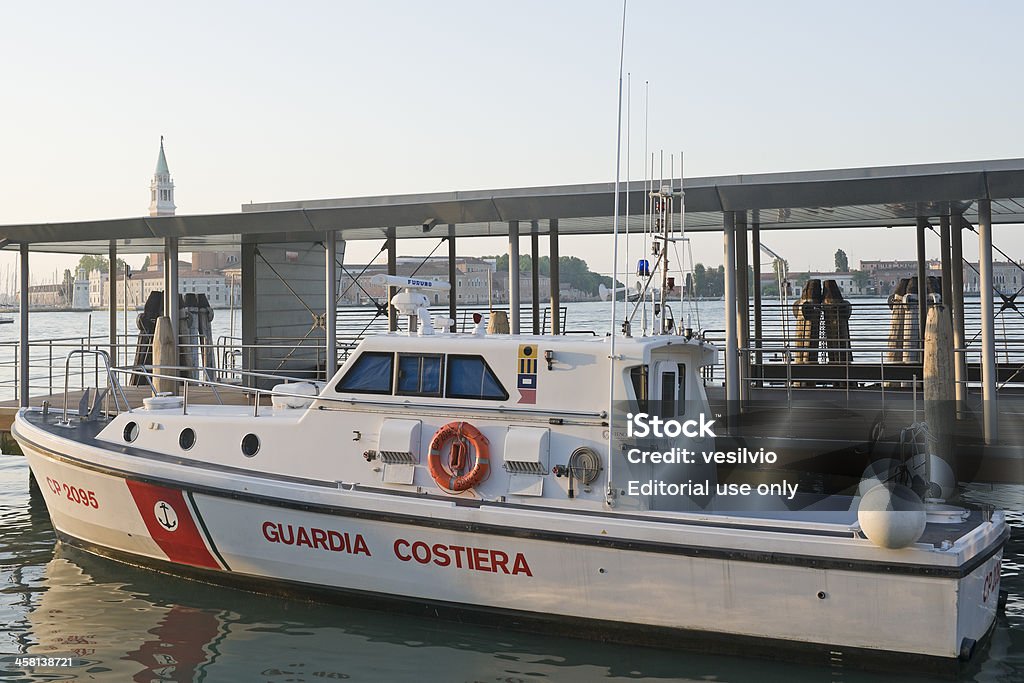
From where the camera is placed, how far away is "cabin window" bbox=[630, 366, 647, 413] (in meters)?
8.07

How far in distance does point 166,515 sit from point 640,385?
470 centimetres

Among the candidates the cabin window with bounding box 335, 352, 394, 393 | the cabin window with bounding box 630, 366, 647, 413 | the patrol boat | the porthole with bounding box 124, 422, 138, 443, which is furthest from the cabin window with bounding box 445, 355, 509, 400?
the porthole with bounding box 124, 422, 138, 443

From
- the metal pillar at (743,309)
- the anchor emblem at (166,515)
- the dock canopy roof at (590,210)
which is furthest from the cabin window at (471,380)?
the metal pillar at (743,309)

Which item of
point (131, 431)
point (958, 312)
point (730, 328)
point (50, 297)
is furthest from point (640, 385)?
point (50, 297)

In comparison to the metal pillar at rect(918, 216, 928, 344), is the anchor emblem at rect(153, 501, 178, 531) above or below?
below

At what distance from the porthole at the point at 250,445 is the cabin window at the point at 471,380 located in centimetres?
200

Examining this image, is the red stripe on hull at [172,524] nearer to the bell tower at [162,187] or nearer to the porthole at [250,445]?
the porthole at [250,445]

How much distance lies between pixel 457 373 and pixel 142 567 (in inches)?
160

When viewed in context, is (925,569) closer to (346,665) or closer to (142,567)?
(346,665)

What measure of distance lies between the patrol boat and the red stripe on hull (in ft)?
0.07

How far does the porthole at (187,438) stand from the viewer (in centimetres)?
957

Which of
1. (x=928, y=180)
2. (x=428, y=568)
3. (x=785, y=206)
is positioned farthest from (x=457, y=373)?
(x=928, y=180)

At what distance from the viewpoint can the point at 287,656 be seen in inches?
311

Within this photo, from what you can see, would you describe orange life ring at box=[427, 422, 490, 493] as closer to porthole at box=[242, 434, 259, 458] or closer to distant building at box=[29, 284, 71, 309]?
porthole at box=[242, 434, 259, 458]
